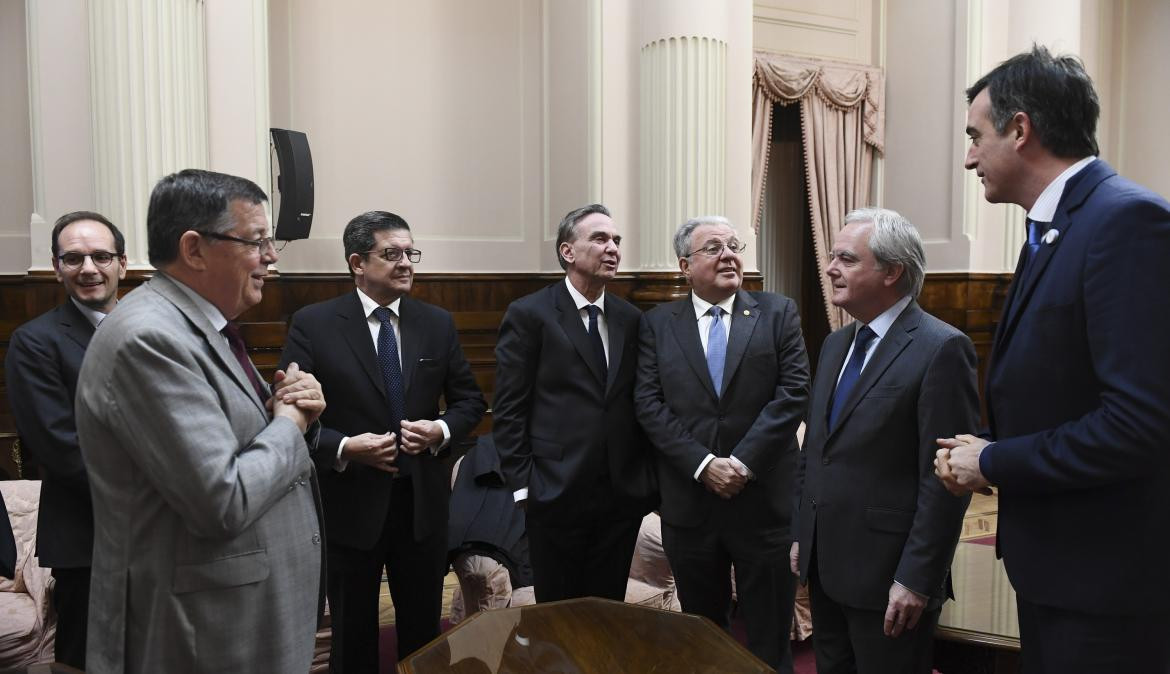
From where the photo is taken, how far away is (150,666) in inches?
62.8

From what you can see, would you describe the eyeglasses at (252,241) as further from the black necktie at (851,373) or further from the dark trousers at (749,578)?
the dark trousers at (749,578)

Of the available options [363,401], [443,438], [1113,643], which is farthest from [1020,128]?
[363,401]

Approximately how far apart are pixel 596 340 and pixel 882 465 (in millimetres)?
1046

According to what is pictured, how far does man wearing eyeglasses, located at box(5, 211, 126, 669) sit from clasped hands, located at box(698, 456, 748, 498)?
167cm

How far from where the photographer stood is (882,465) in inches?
84.1

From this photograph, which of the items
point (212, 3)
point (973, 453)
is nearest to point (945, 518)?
point (973, 453)

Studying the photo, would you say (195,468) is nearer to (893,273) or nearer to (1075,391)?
(1075,391)

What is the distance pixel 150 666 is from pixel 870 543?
1495mm

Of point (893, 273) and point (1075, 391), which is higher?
point (893, 273)

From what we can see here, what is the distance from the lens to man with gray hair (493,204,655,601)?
2.81 metres

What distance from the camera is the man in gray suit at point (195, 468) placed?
152 centimetres

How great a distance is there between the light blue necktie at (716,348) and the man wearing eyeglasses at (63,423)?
1.75m

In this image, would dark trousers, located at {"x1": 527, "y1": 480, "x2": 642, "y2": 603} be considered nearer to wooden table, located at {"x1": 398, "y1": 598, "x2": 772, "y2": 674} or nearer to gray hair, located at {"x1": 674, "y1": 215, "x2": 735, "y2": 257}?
wooden table, located at {"x1": 398, "y1": 598, "x2": 772, "y2": 674}

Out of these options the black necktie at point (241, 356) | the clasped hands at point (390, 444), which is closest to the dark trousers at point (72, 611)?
the clasped hands at point (390, 444)
